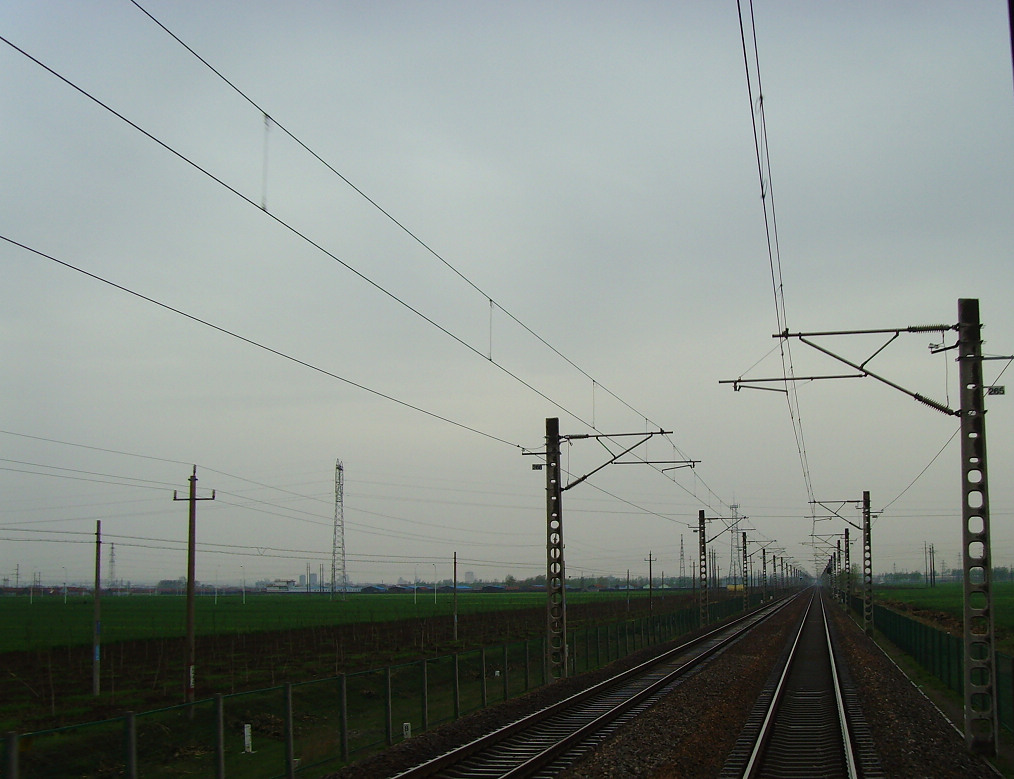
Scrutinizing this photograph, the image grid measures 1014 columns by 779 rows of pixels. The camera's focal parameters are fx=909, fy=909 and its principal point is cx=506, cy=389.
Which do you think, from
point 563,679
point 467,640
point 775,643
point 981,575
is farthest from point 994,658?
point 467,640

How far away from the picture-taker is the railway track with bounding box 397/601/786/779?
52.6 feet

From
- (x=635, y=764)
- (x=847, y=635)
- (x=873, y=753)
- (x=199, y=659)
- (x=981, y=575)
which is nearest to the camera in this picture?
(x=635, y=764)

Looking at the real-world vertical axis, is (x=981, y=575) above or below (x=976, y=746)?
above

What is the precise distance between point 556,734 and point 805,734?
5.46 m

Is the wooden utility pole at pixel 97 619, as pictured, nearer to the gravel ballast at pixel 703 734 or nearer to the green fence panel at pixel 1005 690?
the gravel ballast at pixel 703 734

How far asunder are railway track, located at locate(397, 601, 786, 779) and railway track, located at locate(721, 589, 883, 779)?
2985 mm

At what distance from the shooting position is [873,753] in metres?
17.4

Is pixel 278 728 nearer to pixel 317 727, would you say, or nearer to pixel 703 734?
pixel 317 727

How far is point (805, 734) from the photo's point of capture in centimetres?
1991

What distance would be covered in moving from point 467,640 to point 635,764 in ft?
142

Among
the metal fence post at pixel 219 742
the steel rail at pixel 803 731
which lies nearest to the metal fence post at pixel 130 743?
the metal fence post at pixel 219 742

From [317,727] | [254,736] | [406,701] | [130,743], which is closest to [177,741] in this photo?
[130,743]

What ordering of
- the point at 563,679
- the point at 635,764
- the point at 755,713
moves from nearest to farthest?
1. the point at 635,764
2. the point at 755,713
3. the point at 563,679

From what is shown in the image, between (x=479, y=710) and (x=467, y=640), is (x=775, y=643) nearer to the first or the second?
(x=467, y=640)
